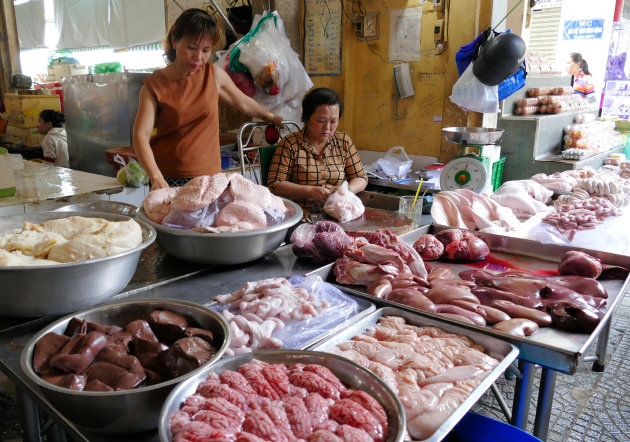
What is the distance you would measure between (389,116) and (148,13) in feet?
17.8

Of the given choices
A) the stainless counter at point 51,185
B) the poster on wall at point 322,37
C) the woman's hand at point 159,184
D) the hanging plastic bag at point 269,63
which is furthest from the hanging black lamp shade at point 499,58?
the stainless counter at point 51,185

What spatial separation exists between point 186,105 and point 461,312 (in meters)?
2.26

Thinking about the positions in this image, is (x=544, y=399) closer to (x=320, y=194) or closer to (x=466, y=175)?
(x=320, y=194)

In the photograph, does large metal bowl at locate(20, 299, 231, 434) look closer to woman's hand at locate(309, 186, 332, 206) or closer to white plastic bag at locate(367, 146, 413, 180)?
woman's hand at locate(309, 186, 332, 206)

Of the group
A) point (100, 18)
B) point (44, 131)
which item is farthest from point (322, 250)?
point (100, 18)

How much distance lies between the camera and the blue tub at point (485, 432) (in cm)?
138

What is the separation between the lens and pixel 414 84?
5.25m

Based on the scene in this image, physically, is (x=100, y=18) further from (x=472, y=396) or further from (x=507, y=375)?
(x=472, y=396)

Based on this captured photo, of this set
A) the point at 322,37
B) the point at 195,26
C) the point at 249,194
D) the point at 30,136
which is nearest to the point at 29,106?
the point at 30,136

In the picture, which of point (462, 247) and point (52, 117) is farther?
point (52, 117)

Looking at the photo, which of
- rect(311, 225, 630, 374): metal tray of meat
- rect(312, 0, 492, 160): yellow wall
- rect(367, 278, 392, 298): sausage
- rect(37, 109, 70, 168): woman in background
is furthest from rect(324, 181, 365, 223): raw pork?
rect(37, 109, 70, 168): woman in background

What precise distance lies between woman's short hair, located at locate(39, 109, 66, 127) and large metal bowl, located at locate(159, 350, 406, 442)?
22.1 ft

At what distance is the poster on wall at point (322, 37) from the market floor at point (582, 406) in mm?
4114

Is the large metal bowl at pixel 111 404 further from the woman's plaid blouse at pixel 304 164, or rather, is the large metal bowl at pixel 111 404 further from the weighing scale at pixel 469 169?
the weighing scale at pixel 469 169
